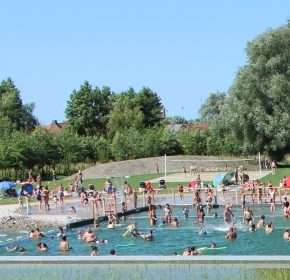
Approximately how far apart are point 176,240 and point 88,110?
2760 inches

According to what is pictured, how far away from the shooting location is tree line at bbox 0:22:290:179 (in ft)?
193

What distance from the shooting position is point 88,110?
97.6 metres

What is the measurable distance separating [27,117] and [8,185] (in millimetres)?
55901

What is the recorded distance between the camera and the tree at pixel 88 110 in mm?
97750

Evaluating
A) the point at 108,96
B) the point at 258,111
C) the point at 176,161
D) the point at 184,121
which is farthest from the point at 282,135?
the point at 184,121

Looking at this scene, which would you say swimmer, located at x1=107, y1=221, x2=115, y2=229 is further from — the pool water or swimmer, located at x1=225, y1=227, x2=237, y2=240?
swimmer, located at x1=225, y1=227, x2=237, y2=240

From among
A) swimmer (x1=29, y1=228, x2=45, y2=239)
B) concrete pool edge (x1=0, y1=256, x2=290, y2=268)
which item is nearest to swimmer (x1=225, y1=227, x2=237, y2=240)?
swimmer (x1=29, y1=228, x2=45, y2=239)

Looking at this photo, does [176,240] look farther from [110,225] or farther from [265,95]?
[265,95]

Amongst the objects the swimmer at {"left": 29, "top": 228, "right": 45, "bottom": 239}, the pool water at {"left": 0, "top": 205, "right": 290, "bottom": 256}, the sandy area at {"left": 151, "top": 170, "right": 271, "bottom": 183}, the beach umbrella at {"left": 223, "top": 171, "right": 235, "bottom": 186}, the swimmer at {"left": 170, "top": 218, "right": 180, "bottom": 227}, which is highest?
the sandy area at {"left": 151, "top": 170, "right": 271, "bottom": 183}

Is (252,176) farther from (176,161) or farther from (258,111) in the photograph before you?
(176,161)

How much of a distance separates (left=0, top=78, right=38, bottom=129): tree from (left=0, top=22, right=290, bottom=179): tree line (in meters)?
0.14

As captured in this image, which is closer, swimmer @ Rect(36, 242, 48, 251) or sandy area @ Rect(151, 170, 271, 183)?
swimmer @ Rect(36, 242, 48, 251)

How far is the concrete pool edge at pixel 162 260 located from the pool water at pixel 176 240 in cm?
1503

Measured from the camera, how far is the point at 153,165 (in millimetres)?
65375
